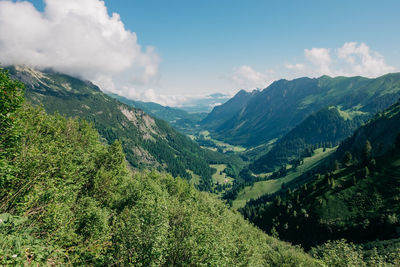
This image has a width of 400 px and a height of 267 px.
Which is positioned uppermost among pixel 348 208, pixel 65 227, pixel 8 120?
pixel 8 120

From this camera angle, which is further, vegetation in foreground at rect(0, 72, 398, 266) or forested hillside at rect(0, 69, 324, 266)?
forested hillside at rect(0, 69, 324, 266)

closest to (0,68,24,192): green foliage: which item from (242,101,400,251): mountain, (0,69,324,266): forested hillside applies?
(0,69,324,266): forested hillside

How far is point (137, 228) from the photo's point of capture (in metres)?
21.2

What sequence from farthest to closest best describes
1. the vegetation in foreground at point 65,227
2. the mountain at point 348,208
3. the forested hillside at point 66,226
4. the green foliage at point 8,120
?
the mountain at point 348,208
the green foliage at point 8,120
the forested hillside at point 66,226
the vegetation in foreground at point 65,227

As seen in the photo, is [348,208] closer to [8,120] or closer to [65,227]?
[65,227]

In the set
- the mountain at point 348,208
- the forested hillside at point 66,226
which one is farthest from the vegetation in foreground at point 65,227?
the mountain at point 348,208

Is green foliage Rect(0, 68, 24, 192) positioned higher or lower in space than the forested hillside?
higher

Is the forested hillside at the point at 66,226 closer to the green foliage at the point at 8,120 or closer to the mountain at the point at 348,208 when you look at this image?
the green foliage at the point at 8,120

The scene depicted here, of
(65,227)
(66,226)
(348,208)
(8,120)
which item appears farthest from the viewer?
(348,208)

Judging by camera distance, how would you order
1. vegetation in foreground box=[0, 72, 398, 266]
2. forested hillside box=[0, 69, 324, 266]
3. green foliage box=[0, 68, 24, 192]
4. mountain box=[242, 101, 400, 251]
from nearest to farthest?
vegetation in foreground box=[0, 72, 398, 266] → forested hillside box=[0, 69, 324, 266] → green foliage box=[0, 68, 24, 192] → mountain box=[242, 101, 400, 251]

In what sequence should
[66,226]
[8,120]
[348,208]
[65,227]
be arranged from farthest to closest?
[348,208]
[8,120]
[65,227]
[66,226]

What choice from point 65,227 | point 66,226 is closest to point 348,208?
point 65,227

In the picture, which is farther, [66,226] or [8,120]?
[8,120]

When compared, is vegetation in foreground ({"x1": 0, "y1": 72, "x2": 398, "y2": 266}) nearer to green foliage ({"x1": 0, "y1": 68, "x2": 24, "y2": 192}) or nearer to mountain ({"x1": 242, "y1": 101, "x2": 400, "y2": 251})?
green foliage ({"x1": 0, "y1": 68, "x2": 24, "y2": 192})
